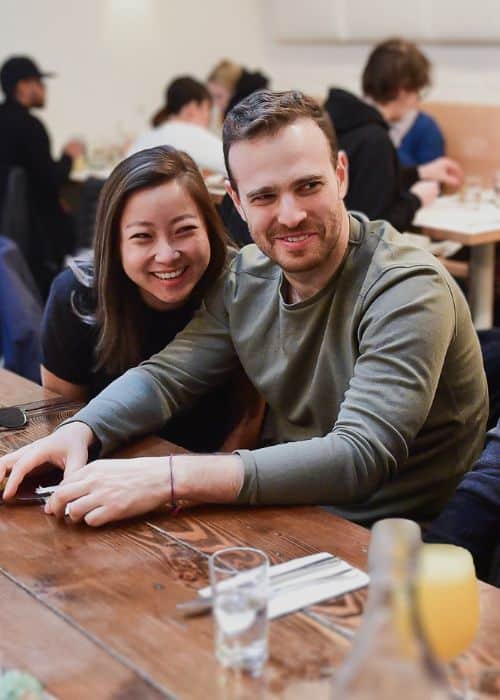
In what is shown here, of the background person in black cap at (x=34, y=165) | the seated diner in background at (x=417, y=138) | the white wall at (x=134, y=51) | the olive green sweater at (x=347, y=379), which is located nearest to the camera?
the olive green sweater at (x=347, y=379)

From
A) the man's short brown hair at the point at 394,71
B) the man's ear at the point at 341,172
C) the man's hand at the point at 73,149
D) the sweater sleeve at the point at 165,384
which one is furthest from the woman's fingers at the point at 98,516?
the man's hand at the point at 73,149

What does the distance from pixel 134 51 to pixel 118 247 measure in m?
5.01

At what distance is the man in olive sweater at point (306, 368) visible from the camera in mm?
1523

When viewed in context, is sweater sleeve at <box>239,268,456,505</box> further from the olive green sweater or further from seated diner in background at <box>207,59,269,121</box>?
seated diner in background at <box>207,59,269,121</box>

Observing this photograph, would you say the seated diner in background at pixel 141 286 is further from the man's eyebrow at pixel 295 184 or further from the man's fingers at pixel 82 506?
the man's fingers at pixel 82 506

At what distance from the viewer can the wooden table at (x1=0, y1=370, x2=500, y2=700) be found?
107 centimetres

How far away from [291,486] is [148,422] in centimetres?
41

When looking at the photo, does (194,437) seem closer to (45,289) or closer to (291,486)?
(291,486)

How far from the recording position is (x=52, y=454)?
1.67 meters

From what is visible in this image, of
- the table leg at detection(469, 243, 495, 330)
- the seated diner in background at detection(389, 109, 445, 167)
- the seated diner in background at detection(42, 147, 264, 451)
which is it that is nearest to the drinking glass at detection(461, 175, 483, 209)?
the table leg at detection(469, 243, 495, 330)

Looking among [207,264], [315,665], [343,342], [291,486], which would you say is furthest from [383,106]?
[315,665]

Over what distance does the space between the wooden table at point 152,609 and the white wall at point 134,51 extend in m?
5.16

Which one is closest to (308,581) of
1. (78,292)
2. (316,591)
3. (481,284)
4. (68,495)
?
(316,591)

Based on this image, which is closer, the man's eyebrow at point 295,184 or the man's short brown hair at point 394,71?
the man's eyebrow at point 295,184
